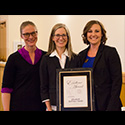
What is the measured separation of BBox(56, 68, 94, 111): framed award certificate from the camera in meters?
1.49

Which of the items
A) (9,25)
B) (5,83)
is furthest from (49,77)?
(9,25)

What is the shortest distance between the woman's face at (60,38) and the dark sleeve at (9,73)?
40 centimetres

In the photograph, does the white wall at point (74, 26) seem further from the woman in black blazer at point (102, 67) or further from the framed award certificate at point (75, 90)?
the framed award certificate at point (75, 90)

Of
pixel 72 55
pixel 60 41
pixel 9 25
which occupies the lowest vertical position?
pixel 72 55

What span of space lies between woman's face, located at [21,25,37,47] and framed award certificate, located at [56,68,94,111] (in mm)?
375

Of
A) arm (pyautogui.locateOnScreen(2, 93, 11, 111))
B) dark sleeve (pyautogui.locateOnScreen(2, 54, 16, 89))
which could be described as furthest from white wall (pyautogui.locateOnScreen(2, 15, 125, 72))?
arm (pyautogui.locateOnScreen(2, 93, 11, 111))

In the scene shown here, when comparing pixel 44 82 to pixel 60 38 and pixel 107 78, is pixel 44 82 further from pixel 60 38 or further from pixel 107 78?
pixel 107 78

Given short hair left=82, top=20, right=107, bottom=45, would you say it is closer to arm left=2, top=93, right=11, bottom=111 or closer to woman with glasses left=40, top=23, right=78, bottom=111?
woman with glasses left=40, top=23, right=78, bottom=111

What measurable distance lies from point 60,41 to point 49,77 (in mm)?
322

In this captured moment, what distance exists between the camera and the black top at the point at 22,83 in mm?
1563

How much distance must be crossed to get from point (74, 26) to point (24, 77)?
2.12ft
